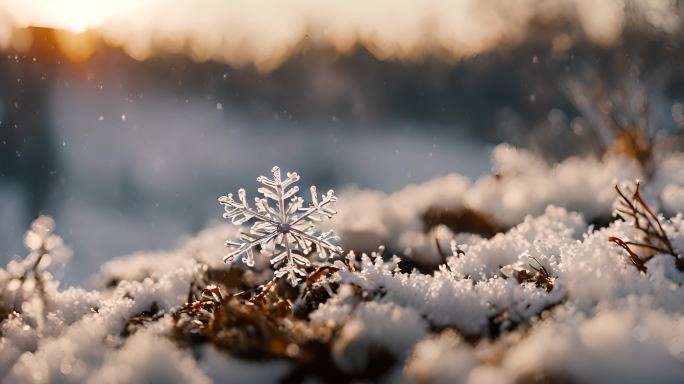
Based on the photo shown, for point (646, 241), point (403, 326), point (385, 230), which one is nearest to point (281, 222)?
point (403, 326)

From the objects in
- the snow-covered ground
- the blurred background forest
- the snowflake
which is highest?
the blurred background forest

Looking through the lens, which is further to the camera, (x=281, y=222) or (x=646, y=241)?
(x=281, y=222)

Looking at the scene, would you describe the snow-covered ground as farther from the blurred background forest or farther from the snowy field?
the blurred background forest

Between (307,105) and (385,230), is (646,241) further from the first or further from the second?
(307,105)

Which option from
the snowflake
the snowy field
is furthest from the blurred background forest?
the snowflake

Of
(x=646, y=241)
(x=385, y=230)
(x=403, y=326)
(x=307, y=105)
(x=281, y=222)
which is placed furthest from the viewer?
(x=307, y=105)

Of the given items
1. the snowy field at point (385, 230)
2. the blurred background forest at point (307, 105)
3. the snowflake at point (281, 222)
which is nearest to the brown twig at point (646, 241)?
the snowy field at point (385, 230)

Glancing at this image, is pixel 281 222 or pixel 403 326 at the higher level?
pixel 281 222

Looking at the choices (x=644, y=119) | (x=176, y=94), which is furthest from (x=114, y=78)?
(x=644, y=119)

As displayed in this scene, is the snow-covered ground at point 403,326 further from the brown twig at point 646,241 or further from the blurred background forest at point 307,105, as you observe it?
the blurred background forest at point 307,105
